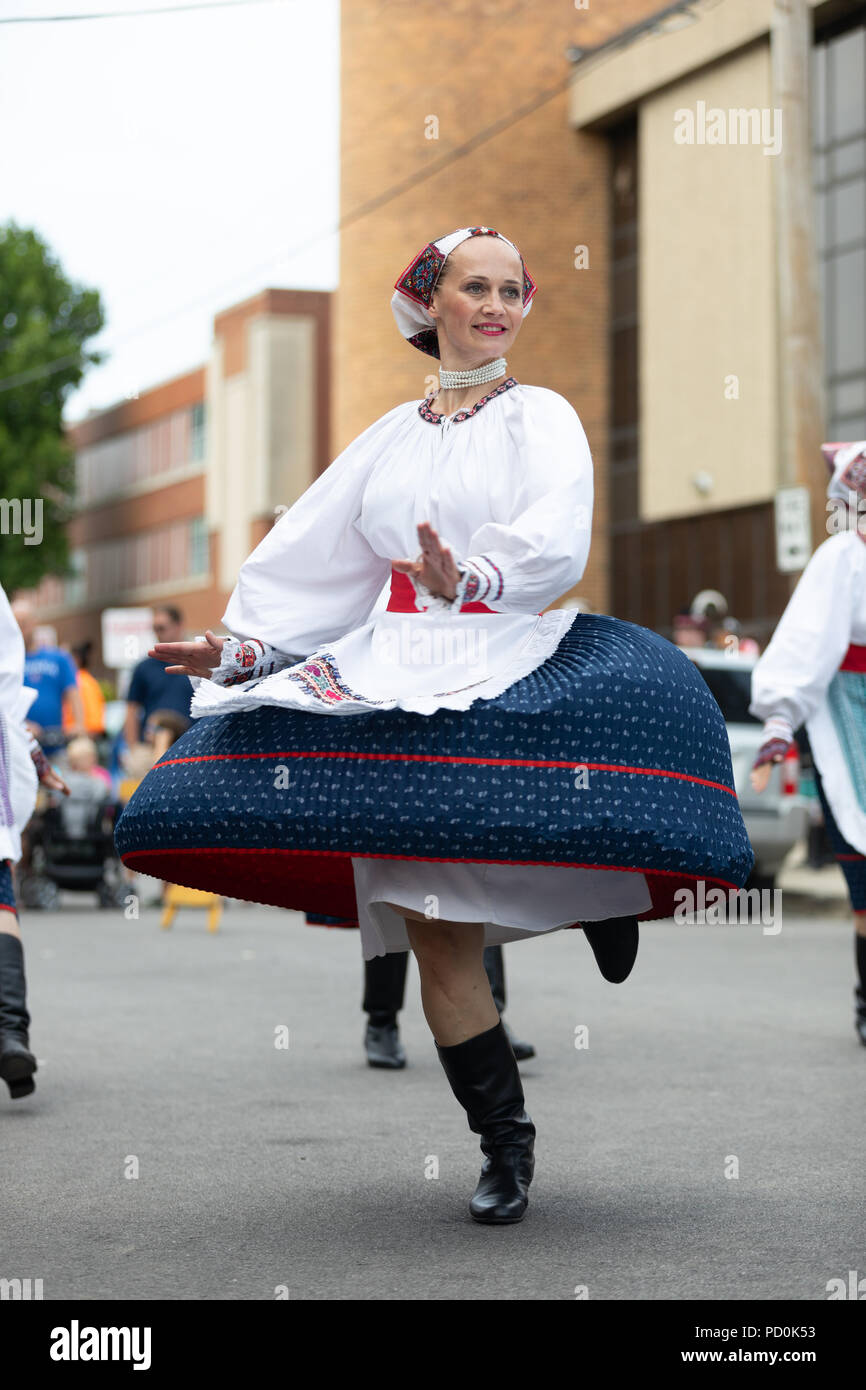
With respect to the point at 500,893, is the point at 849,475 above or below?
above

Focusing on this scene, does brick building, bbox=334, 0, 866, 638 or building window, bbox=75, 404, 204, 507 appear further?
building window, bbox=75, 404, 204, 507

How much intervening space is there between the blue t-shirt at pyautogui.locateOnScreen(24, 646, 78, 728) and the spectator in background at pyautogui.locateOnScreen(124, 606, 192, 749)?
0.50m

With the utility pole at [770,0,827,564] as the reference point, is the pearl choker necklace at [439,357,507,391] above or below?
below

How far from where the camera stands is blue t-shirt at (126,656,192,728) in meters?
13.7

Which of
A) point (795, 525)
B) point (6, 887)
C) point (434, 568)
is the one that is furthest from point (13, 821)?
point (795, 525)

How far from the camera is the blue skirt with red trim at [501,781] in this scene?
384 centimetres

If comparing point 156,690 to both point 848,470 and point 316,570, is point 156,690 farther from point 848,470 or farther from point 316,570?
point 316,570

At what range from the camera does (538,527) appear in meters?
4.04

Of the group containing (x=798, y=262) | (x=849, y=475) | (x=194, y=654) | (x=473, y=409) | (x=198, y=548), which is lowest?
(x=194, y=654)

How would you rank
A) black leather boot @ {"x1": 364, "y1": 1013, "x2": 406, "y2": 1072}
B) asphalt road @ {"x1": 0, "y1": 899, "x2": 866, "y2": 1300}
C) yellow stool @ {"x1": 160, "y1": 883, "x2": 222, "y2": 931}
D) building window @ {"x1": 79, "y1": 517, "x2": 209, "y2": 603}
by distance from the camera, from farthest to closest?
building window @ {"x1": 79, "y1": 517, "x2": 209, "y2": 603} → yellow stool @ {"x1": 160, "y1": 883, "x2": 222, "y2": 931} → black leather boot @ {"x1": 364, "y1": 1013, "x2": 406, "y2": 1072} → asphalt road @ {"x1": 0, "y1": 899, "x2": 866, "y2": 1300}

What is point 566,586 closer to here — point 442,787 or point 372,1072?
point 442,787

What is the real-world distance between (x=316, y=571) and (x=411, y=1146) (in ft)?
5.34

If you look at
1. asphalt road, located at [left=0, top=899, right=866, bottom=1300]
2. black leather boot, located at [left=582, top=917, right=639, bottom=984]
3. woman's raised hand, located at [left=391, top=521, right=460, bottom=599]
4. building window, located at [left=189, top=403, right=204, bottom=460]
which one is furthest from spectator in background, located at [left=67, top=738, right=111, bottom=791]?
building window, located at [left=189, top=403, right=204, bottom=460]

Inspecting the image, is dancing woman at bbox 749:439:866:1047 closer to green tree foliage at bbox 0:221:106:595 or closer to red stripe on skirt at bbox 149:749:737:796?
red stripe on skirt at bbox 149:749:737:796
